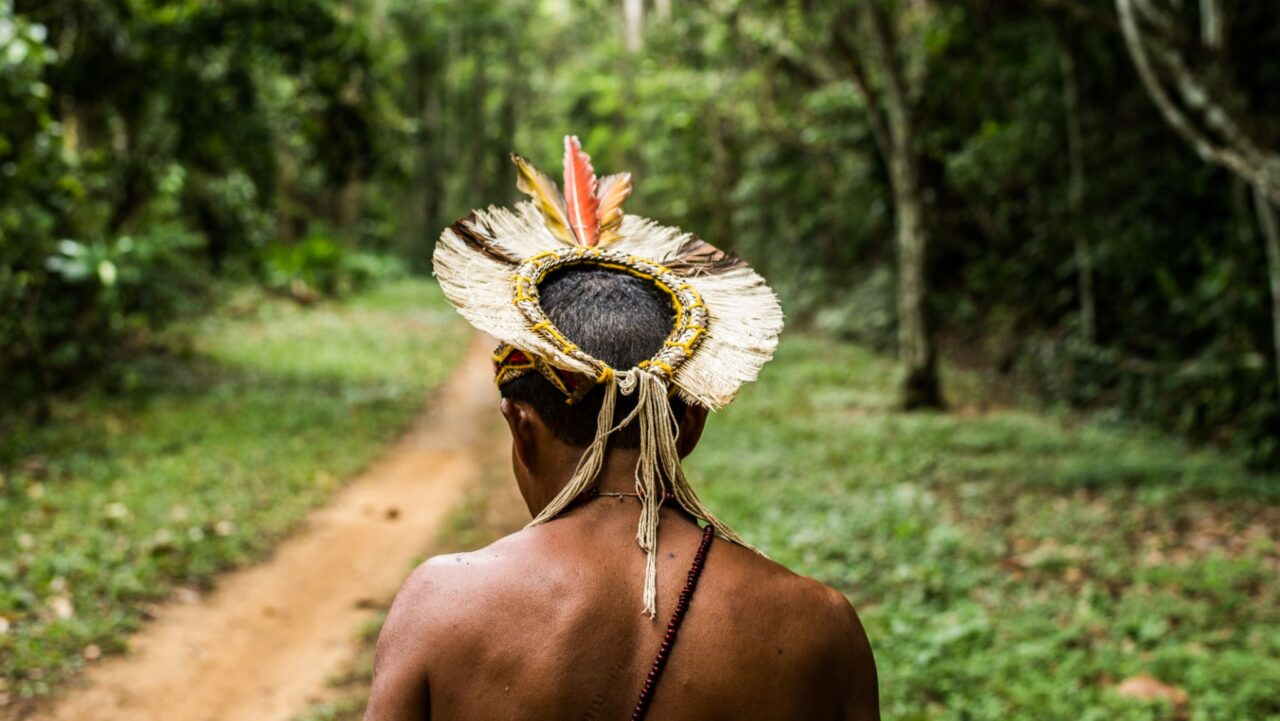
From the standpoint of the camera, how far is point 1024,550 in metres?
6.61

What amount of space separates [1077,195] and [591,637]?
37.5 feet

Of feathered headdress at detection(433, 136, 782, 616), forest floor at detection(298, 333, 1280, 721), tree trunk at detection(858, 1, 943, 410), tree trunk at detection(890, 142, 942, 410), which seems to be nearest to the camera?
feathered headdress at detection(433, 136, 782, 616)

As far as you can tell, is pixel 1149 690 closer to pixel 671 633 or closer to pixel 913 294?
pixel 671 633

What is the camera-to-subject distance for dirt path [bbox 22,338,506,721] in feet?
16.0

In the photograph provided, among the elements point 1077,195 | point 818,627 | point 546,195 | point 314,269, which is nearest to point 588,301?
point 546,195

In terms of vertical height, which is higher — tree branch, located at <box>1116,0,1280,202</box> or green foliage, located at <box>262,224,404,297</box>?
tree branch, located at <box>1116,0,1280,202</box>

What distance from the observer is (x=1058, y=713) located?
431 centimetres

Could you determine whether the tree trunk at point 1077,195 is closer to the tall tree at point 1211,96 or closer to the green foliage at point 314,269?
the tall tree at point 1211,96

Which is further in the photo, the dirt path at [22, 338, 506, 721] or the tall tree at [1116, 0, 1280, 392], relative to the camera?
the tall tree at [1116, 0, 1280, 392]

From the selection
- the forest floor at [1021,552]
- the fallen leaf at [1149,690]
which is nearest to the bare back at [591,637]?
the forest floor at [1021,552]

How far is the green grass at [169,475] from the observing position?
556cm

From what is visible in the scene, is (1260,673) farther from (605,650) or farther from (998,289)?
(998,289)

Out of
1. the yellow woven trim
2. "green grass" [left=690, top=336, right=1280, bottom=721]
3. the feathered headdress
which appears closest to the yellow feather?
the feathered headdress

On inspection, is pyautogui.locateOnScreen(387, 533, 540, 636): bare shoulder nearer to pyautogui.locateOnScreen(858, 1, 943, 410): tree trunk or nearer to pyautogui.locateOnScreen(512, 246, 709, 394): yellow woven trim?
pyautogui.locateOnScreen(512, 246, 709, 394): yellow woven trim
